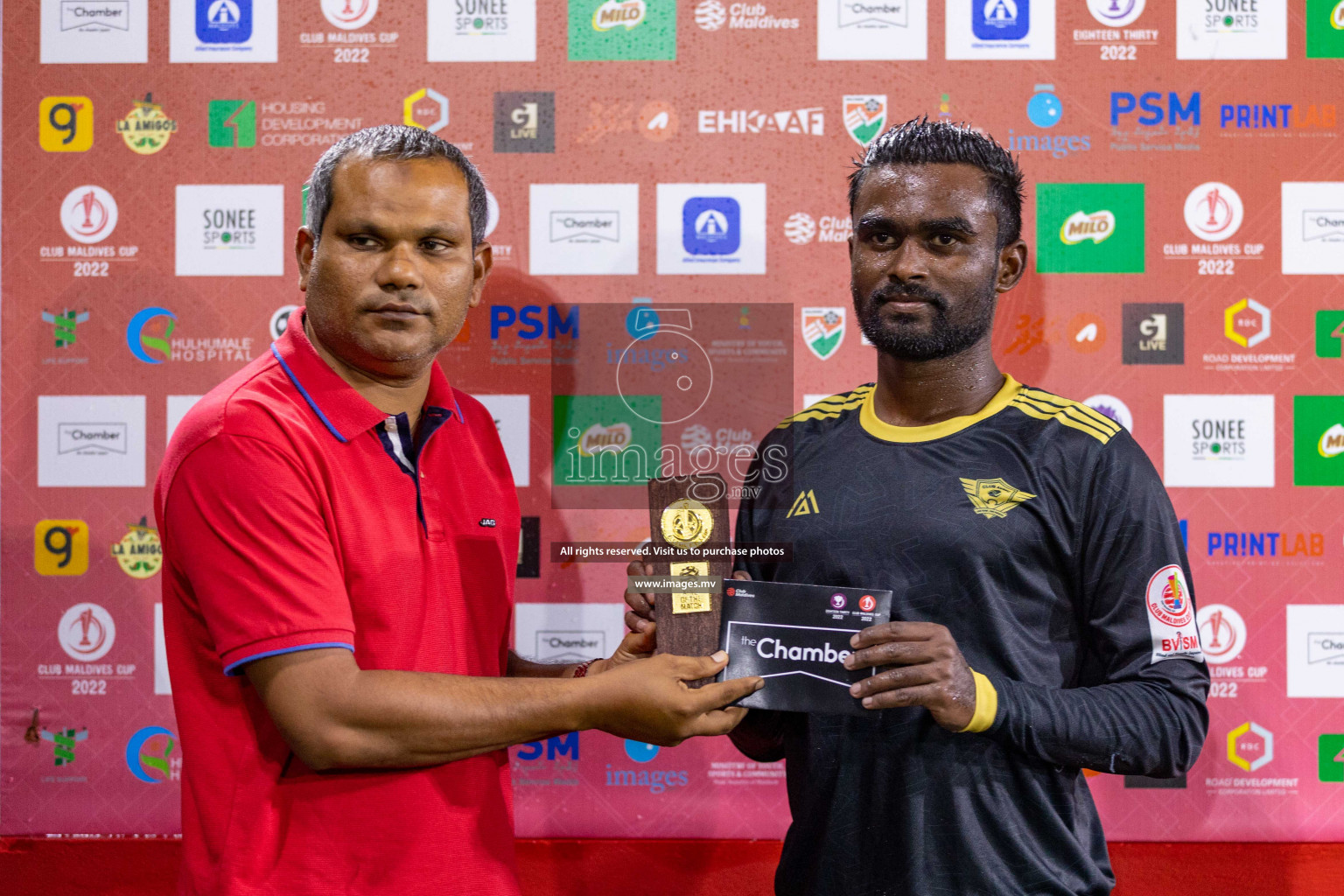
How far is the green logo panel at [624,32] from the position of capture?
217cm

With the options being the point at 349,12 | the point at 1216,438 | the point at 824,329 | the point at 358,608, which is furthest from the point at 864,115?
the point at 358,608

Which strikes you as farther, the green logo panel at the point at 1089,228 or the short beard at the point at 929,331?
the green logo panel at the point at 1089,228

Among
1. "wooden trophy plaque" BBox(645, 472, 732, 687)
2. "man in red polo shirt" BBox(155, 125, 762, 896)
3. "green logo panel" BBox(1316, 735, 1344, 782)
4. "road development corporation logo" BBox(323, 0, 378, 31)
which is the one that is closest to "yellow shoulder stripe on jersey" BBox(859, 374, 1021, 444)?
"wooden trophy plaque" BBox(645, 472, 732, 687)

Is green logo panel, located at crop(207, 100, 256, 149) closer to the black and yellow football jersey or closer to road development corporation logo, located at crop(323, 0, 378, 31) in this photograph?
road development corporation logo, located at crop(323, 0, 378, 31)

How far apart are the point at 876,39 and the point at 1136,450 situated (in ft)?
3.92

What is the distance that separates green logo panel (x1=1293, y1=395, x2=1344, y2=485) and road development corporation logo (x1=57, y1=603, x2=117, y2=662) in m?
2.74

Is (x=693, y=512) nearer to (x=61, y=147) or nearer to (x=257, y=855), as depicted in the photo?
(x=257, y=855)

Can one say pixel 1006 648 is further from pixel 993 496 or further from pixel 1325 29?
pixel 1325 29

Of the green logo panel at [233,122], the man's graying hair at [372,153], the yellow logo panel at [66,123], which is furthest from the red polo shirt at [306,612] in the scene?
the yellow logo panel at [66,123]

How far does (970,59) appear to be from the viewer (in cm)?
217

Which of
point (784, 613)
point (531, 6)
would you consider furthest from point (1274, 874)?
point (531, 6)

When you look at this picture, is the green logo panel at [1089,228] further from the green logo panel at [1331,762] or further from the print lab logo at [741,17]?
the green logo panel at [1331,762]

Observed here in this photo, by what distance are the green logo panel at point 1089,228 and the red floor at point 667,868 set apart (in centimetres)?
131

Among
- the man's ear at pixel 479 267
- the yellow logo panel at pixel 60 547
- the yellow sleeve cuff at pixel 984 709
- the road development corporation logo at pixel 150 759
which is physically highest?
the man's ear at pixel 479 267
